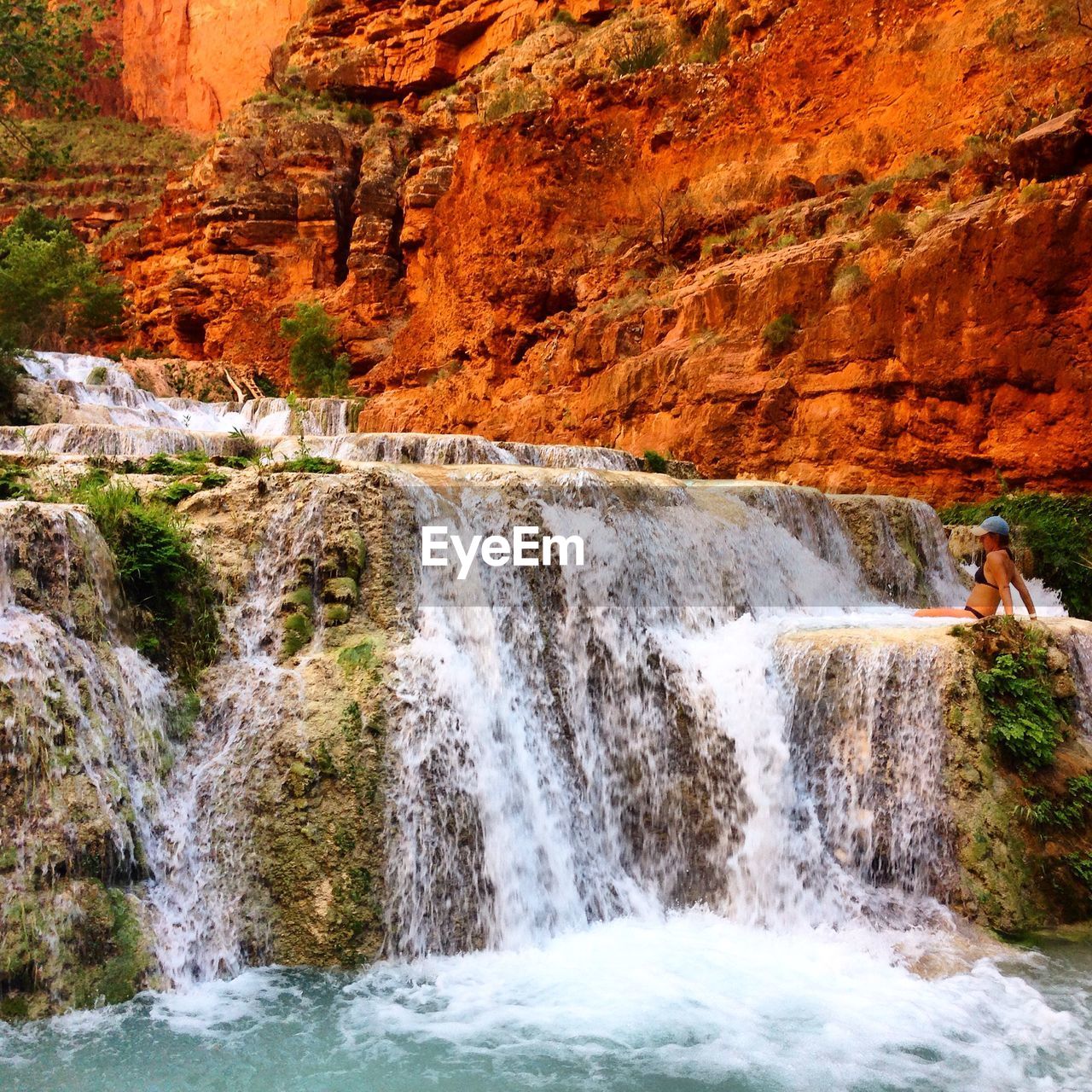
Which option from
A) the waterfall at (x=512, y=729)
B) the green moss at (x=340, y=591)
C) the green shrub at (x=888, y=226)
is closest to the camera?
the waterfall at (x=512, y=729)

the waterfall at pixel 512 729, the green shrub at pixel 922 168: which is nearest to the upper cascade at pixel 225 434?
the waterfall at pixel 512 729

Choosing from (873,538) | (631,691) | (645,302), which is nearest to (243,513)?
(631,691)

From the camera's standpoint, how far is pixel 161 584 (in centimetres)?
634

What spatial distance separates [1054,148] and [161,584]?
1288 cm

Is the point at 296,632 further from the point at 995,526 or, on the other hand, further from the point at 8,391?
the point at 8,391

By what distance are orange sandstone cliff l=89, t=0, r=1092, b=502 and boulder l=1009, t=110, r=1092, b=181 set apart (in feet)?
0.11

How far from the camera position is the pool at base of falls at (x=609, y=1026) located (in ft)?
13.5

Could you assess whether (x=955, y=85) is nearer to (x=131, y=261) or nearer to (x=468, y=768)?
(x=468, y=768)

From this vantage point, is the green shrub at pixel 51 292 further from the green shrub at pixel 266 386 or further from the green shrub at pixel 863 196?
the green shrub at pixel 863 196

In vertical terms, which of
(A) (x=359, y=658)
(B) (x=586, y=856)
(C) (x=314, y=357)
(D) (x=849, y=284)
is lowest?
(B) (x=586, y=856)

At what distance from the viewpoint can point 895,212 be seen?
14.7 metres

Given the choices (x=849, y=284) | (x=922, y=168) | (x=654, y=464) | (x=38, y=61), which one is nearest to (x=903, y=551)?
(x=654, y=464)

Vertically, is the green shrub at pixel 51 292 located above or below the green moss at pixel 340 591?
above

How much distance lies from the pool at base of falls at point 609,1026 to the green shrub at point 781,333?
10.6m
